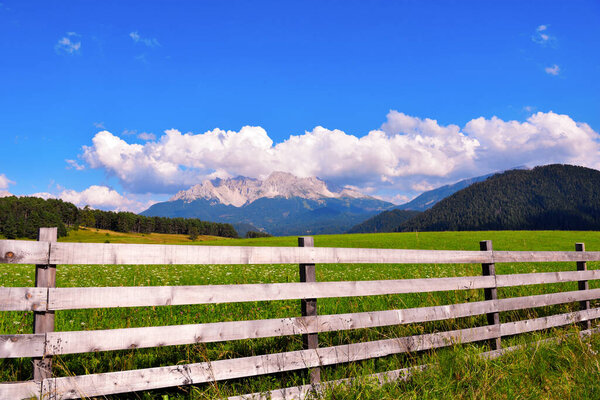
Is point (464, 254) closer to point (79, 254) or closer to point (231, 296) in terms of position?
point (231, 296)

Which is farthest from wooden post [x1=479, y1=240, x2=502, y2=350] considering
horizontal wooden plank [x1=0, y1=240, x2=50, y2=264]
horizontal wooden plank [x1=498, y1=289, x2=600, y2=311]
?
horizontal wooden plank [x1=0, y1=240, x2=50, y2=264]

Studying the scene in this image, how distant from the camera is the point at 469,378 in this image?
4.60 meters

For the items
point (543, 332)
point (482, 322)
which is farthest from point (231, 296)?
point (543, 332)

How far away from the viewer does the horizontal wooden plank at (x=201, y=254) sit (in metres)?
3.80

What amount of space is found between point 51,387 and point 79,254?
1.22 metres

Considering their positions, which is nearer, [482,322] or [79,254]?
[79,254]

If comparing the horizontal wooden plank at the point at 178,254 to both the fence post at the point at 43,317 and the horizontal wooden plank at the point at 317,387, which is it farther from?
the horizontal wooden plank at the point at 317,387

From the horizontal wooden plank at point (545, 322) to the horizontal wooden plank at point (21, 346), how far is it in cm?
694

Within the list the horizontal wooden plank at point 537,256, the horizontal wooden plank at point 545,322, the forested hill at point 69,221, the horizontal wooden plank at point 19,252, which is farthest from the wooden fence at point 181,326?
the forested hill at point 69,221

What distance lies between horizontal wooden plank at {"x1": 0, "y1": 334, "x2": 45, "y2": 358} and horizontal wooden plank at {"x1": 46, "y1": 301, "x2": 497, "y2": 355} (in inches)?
2.8

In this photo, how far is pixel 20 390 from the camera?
3354 millimetres

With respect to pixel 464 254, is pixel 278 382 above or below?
below

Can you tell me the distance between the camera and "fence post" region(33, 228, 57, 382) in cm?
350

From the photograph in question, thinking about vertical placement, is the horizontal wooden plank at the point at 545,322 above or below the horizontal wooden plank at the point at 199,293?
below
